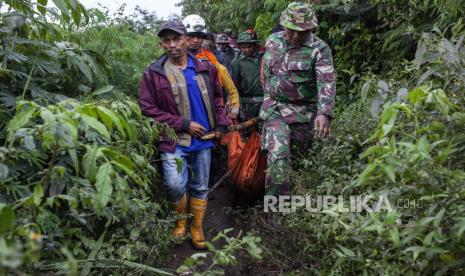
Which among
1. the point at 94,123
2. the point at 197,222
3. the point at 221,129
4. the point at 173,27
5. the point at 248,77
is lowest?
the point at 197,222

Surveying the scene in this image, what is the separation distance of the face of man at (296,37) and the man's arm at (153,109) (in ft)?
4.33

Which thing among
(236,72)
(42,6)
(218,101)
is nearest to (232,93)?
(218,101)

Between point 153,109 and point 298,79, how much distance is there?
146 cm

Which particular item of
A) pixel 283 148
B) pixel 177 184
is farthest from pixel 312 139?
pixel 177 184

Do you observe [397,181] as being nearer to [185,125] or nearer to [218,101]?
[185,125]

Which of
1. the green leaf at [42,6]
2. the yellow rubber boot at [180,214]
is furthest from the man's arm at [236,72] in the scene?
the green leaf at [42,6]

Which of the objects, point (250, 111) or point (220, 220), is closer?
point (220, 220)

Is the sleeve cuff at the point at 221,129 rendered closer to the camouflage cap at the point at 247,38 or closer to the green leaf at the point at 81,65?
the green leaf at the point at 81,65

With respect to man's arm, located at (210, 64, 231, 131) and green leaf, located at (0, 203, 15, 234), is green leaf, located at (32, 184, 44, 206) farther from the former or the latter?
man's arm, located at (210, 64, 231, 131)

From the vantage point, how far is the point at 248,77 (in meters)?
7.82

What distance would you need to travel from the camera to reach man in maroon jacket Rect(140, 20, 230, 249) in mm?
5312

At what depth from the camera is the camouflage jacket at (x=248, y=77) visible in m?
7.75

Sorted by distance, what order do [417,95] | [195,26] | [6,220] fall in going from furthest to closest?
[195,26] < [417,95] < [6,220]

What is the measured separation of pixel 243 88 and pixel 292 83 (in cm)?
222
